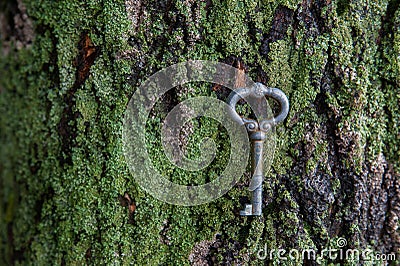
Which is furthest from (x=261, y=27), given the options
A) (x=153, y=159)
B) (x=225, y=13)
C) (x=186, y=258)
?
(x=186, y=258)

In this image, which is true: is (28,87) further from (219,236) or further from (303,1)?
(303,1)

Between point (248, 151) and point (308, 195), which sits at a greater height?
point (248, 151)

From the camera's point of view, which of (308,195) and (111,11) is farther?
(308,195)
